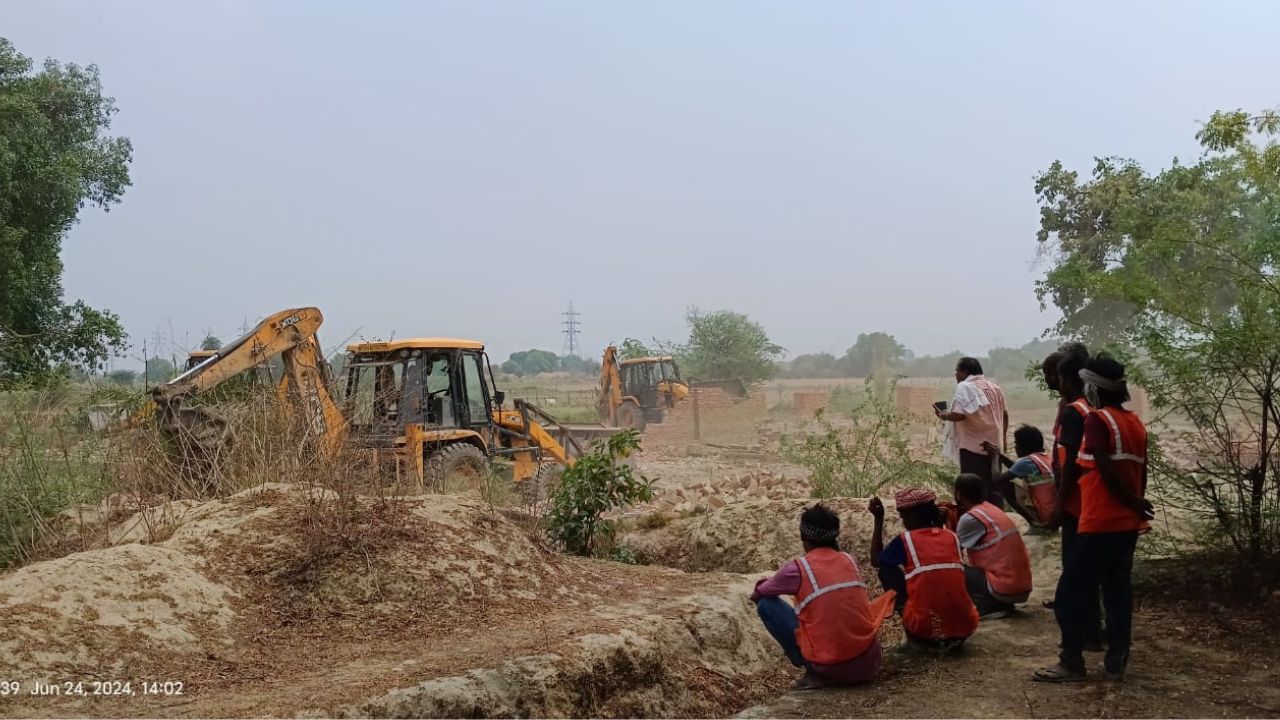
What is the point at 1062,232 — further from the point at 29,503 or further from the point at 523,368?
the point at 523,368

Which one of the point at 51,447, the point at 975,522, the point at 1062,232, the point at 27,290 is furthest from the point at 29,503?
the point at 1062,232

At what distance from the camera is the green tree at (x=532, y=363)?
101688 millimetres

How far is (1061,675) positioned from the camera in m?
4.84

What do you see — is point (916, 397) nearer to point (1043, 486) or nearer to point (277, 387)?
point (1043, 486)

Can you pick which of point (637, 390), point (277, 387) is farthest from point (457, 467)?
point (637, 390)

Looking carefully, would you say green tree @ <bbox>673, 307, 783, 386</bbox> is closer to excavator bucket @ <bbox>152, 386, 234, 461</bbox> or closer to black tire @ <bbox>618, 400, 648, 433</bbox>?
black tire @ <bbox>618, 400, 648, 433</bbox>

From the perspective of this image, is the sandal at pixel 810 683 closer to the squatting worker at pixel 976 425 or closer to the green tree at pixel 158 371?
the squatting worker at pixel 976 425

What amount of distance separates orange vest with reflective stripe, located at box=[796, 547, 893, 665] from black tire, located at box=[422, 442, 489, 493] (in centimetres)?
712

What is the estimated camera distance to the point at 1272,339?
18.8 feet

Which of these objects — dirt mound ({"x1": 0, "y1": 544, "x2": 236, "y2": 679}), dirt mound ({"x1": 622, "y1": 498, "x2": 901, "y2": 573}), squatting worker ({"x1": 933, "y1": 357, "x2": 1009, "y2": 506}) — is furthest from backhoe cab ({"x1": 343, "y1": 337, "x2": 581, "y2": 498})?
squatting worker ({"x1": 933, "y1": 357, "x2": 1009, "y2": 506})

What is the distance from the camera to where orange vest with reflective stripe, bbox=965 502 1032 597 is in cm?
587

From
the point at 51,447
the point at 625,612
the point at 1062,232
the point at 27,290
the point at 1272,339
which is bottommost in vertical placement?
the point at 625,612

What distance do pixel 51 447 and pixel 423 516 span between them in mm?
3181

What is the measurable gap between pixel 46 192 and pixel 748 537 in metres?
16.7
